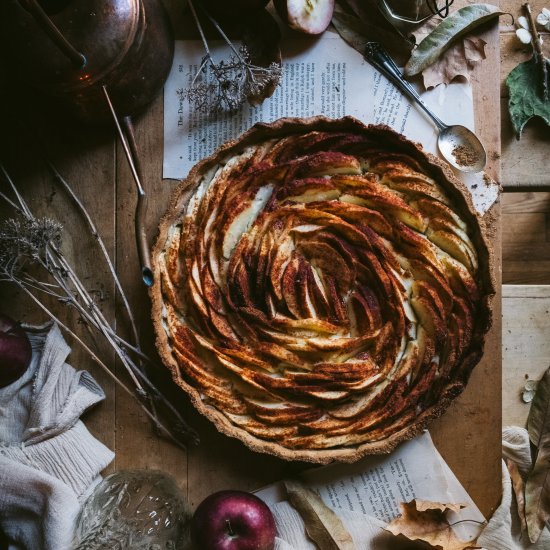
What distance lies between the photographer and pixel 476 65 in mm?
2328

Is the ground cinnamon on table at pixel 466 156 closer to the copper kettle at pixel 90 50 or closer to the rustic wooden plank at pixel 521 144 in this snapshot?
the rustic wooden plank at pixel 521 144

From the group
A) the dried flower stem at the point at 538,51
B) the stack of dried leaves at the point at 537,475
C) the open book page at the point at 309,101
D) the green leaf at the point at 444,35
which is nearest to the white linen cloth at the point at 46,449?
the open book page at the point at 309,101

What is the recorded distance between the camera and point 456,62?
7.56ft

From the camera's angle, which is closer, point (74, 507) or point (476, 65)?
point (74, 507)

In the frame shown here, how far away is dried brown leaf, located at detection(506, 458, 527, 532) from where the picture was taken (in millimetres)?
2246

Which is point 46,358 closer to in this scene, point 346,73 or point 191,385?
point 191,385

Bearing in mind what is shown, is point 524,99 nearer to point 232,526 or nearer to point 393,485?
point 393,485

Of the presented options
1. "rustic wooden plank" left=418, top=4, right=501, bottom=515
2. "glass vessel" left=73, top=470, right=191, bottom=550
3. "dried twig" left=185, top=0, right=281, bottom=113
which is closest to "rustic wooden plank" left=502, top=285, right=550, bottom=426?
"rustic wooden plank" left=418, top=4, right=501, bottom=515

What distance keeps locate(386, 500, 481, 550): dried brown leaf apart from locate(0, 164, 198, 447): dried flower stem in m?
0.71

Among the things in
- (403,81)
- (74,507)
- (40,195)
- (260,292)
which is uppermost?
(403,81)

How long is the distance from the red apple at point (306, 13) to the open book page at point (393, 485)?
140 centimetres

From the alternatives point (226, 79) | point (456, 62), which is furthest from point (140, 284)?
point (456, 62)

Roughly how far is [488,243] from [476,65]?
2.21 ft

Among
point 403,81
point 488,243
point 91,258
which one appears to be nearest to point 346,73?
point 403,81
